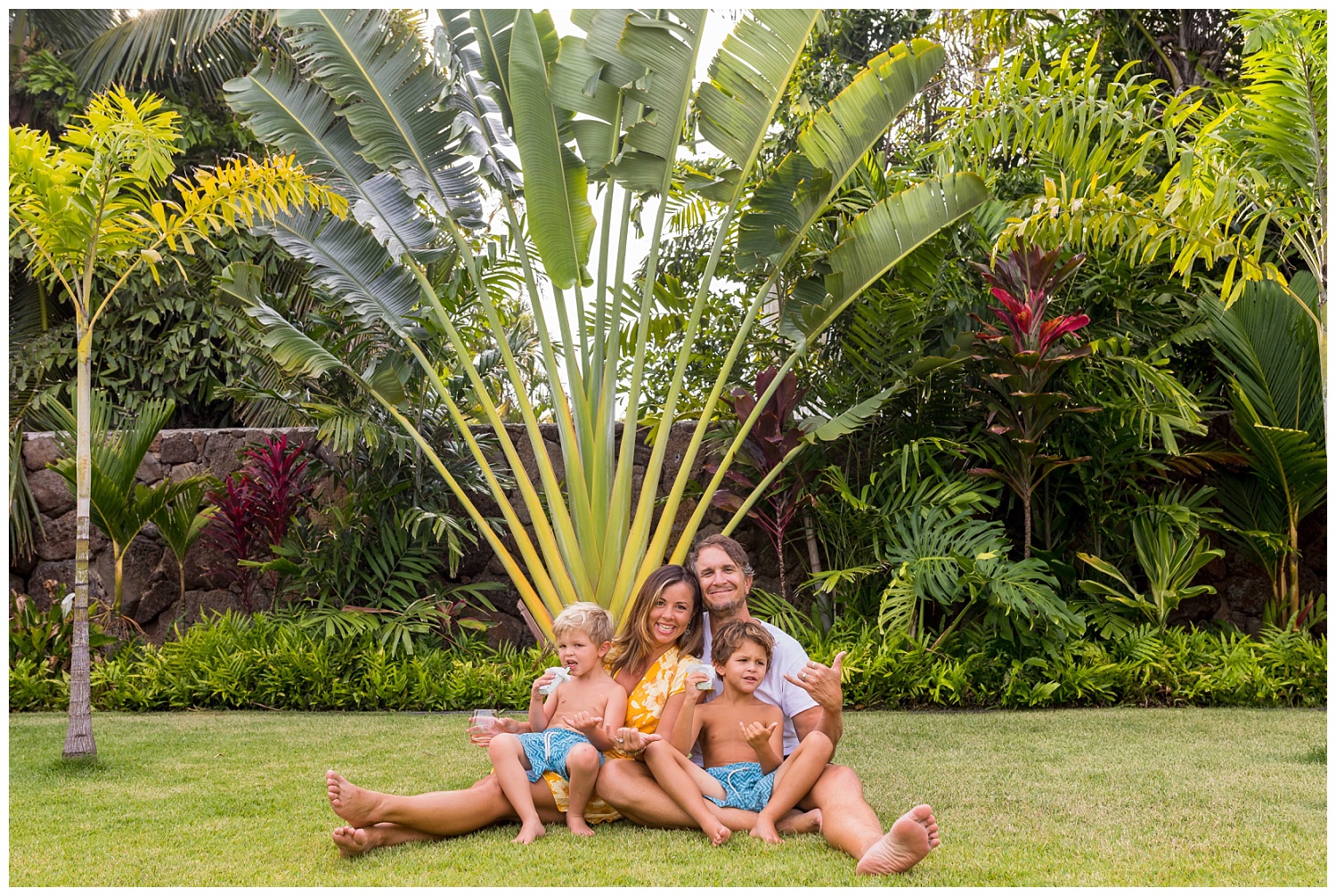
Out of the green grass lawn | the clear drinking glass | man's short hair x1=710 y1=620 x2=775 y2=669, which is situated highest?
man's short hair x1=710 y1=620 x2=775 y2=669

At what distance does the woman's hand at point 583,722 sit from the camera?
130 inches

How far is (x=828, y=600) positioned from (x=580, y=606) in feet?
12.2

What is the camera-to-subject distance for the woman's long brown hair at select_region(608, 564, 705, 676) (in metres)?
3.70

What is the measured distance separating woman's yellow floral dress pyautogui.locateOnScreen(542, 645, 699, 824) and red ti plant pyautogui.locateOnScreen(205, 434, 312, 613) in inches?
178

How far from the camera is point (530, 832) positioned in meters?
3.35

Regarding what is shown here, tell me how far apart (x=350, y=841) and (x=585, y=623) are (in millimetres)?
1008

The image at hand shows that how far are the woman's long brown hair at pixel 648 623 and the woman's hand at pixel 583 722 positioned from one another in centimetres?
39

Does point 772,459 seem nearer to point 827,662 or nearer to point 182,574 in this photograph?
point 827,662

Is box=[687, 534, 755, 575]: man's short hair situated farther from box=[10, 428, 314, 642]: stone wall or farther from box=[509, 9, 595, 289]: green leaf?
box=[10, 428, 314, 642]: stone wall

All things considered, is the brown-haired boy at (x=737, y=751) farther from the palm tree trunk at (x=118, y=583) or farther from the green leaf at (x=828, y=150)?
the palm tree trunk at (x=118, y=583)

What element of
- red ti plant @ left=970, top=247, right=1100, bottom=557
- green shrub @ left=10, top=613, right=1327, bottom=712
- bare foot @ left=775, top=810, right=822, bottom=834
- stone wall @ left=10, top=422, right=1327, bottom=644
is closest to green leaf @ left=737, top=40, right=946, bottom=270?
red ti plant @ left=970, top=247, right=1100, bottom=557

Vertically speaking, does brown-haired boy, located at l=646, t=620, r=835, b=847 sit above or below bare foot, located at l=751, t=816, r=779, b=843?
above

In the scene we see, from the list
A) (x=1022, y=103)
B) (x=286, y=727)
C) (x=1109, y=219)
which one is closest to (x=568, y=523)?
(x=286, y=727)

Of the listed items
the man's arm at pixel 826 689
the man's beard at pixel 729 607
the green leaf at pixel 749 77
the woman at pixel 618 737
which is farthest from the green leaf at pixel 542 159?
the man's arm at pixel 826 689
